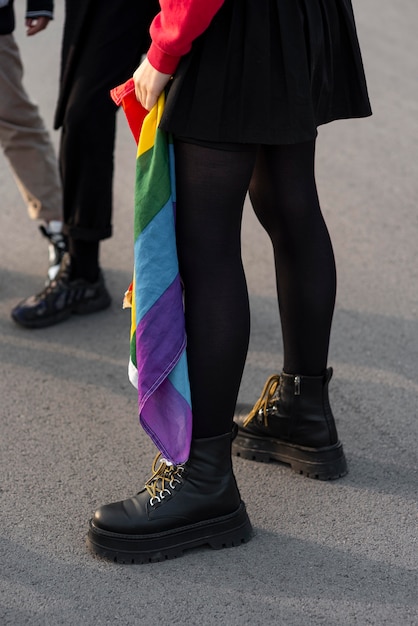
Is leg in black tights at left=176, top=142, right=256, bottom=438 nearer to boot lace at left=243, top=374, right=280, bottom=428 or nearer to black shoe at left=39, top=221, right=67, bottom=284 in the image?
boot lace at left=243, top=374, right=280, bottom=428

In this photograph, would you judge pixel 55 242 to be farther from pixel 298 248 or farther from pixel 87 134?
pixel 298 248

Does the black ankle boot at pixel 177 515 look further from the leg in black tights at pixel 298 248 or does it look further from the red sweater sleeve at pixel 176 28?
the red sweater sleeve at pixel 176 28

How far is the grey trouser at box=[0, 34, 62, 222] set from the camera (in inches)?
136

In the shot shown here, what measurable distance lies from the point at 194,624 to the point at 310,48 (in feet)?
4.26

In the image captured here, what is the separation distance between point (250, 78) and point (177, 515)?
3.38 ft

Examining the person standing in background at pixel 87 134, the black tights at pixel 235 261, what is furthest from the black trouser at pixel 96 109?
the black tights at pixel 235 261

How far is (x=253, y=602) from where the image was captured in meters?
2.15

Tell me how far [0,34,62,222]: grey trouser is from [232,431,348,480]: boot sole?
139 cm

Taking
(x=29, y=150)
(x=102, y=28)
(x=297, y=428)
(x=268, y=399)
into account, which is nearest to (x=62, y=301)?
(x=29, y=150)

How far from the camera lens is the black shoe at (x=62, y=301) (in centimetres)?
345

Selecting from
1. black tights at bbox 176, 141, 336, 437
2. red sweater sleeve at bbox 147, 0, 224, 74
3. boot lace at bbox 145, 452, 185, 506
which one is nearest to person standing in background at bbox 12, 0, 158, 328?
black tights at bbox 176, 141, 336, 437

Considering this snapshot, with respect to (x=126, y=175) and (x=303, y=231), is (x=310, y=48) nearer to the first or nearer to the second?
(x=303, y=231)

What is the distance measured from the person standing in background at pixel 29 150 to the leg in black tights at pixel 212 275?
4.79 feet

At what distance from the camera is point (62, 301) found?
3.49 m
